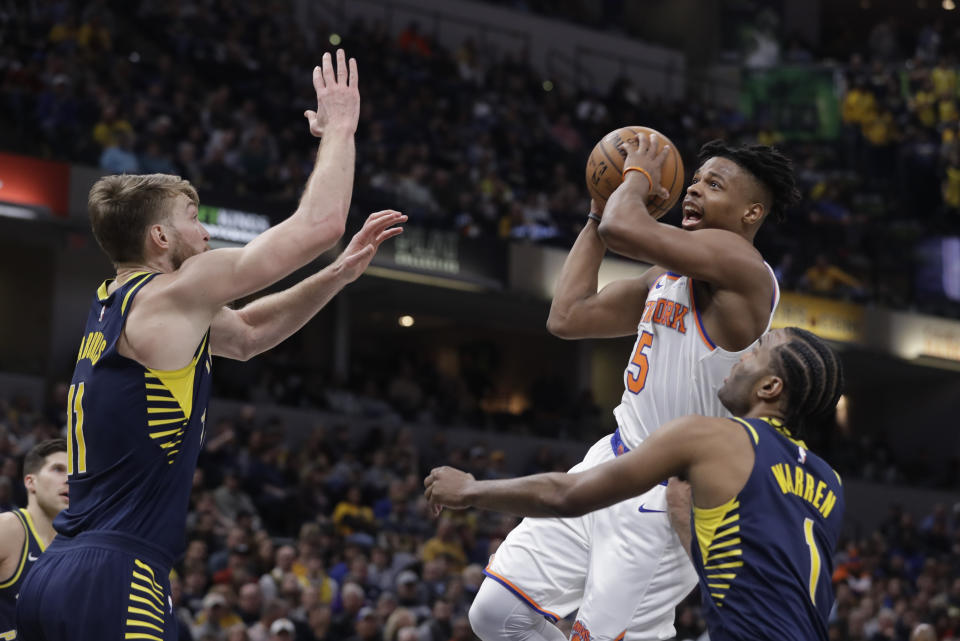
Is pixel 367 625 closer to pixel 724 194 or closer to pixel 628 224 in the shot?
pixel 724 194

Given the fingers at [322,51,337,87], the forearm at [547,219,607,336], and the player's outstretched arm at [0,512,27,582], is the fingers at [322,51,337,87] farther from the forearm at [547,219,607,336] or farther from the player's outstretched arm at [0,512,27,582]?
the player's outstretched arm at [0,512,27,582]

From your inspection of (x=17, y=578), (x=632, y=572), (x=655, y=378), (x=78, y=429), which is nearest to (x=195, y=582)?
(x=17, y=578)

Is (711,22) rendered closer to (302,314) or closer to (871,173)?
(871,173)

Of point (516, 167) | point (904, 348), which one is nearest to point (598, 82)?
point (516, 167)

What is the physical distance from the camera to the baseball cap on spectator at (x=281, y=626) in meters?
10.2

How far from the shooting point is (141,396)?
4051 millimetres

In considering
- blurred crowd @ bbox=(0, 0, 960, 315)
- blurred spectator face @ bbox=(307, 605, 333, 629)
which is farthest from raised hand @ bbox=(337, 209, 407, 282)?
blurred crowd @ bbox=(0, 0, 960, 315)

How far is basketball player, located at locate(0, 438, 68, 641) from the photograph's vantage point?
18.0 feet

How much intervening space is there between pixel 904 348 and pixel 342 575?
48.7 ft

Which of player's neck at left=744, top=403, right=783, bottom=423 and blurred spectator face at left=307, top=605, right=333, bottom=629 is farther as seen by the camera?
blurred spectator face at left=307, top=605, right=333, bottom=629

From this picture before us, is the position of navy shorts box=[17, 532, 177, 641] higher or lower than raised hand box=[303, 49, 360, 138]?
lower

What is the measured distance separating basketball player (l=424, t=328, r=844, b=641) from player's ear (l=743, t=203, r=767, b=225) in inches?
47.0

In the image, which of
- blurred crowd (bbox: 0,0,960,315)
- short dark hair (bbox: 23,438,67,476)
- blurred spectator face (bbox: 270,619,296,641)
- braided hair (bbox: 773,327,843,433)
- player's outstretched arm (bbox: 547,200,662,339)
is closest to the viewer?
braided hair (bbox: 773,327,843,433)

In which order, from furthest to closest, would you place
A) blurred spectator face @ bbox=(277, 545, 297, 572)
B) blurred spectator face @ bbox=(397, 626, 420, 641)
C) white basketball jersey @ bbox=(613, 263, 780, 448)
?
1. blurred spectator face @ bbox=(277, 545, 297, 572)
2. blurred spectator face @ bbox=(397, 626, 420, 641)
3. white basketball jersey @ bbox=(613, 263, 780, 448)
